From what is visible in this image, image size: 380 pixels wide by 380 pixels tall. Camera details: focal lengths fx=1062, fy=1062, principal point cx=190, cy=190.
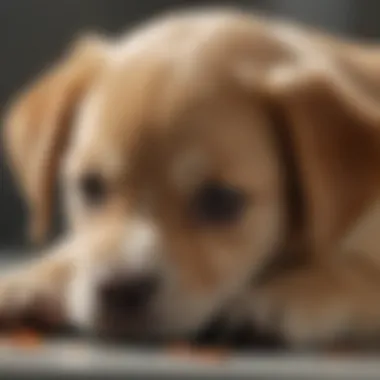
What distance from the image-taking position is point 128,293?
0.92 meters

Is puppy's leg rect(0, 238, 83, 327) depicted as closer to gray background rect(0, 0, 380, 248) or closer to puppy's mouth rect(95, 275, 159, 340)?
puppy's mouth rect(95, 275, 159, 340)

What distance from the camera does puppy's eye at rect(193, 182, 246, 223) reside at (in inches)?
39.0

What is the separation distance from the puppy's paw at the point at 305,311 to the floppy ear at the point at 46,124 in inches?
11.2

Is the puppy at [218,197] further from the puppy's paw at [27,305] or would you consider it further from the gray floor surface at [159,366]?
the gray floor surface at [159,366]

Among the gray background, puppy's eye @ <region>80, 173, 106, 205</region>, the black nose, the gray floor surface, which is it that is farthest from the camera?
the gray background

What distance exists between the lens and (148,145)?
1.00 meters

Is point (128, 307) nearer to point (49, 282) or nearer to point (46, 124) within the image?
point (49, 282)

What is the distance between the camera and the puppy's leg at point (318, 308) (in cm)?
94

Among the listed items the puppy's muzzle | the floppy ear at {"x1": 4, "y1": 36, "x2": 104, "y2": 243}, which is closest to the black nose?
the puppy's muzzle

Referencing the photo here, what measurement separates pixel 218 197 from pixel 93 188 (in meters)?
0.13

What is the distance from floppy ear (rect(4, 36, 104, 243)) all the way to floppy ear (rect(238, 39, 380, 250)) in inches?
8.3

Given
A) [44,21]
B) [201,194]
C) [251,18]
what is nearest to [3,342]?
[201,194]

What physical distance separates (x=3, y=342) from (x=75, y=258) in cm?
21

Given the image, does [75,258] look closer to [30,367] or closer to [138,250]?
[138,250]
